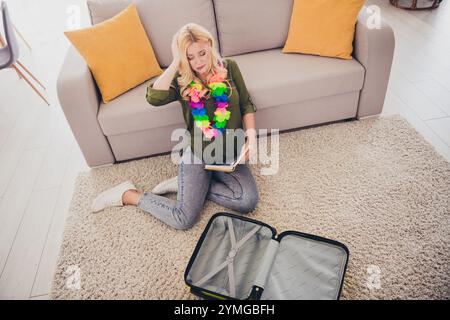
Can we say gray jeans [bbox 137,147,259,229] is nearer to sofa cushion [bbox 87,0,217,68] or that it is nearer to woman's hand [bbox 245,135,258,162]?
woman's hand [bbox 245,135,258,162]

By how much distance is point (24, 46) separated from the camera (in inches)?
147

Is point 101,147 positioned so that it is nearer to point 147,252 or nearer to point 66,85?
point 66,85

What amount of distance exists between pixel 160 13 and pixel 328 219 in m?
1.61

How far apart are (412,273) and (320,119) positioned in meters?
1.11

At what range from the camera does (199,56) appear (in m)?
1.52

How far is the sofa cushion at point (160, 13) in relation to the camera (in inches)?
81.4

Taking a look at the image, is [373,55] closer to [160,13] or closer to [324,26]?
[324,26]

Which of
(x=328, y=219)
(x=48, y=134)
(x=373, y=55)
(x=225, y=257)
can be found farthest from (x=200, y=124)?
(x=48, y=134)

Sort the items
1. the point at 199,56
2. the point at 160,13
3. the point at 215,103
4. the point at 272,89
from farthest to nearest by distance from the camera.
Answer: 1. the point at 160,13
2. the point at 272,89
3. the point at 215,103
4. the point at 199,56

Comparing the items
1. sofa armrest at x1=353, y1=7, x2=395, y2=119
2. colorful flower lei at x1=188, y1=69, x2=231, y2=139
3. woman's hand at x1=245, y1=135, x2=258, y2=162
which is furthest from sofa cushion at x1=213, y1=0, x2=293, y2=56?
woman's hand at x1=245, y1=135, x2=258, y2=162

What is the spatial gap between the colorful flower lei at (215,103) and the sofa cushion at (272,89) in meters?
0.31

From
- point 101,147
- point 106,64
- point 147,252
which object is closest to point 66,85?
point 106,64

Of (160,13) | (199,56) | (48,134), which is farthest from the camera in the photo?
(48,134)

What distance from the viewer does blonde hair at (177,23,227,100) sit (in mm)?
1458
